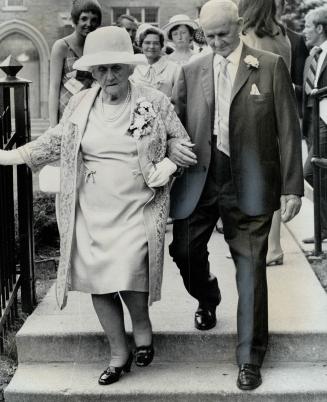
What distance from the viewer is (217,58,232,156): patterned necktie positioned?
409 cm

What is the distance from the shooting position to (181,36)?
7.71 metres

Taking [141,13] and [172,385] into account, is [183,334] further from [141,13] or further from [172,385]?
[141,13]

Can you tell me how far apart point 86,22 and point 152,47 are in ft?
3.72

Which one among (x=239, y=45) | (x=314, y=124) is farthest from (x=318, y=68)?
(x=239, y=45)

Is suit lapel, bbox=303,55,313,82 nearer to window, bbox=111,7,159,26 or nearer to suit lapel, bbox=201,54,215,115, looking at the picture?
window, bbox=111,7,159,26

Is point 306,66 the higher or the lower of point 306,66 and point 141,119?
the lower

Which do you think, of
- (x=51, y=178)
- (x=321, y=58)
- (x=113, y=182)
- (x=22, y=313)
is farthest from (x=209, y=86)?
(x=321, y=58)

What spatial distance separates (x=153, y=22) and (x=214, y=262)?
2.68 m

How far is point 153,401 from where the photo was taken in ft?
13.5

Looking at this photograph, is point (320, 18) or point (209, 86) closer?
point (209, 86)

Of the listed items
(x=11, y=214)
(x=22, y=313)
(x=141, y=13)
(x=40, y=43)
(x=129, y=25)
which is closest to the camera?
(x=11, y=214)

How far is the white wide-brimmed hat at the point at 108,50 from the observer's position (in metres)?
3.87

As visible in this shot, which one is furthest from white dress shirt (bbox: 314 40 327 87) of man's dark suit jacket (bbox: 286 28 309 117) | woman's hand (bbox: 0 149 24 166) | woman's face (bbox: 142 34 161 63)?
woman's hand (bbox: 0 149 24 166)

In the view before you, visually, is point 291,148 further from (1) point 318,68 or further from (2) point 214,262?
(1) point 318,68
